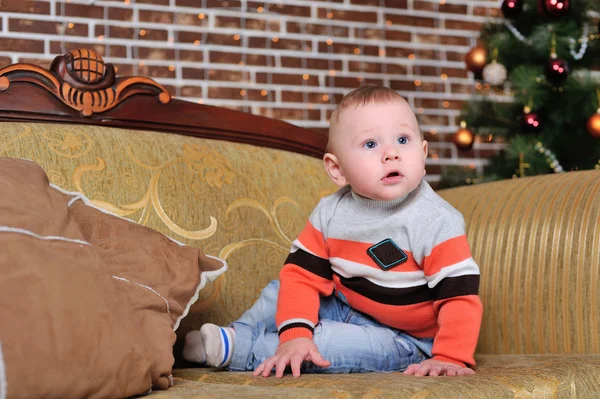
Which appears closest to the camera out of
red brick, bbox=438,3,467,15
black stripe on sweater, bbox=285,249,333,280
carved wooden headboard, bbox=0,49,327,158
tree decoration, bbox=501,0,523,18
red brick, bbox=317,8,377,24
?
black stripe on sweater, bbox=285,249,333,280

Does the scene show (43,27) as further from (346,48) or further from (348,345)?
(348,345)

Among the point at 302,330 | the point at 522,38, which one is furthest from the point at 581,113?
the point at 302,330

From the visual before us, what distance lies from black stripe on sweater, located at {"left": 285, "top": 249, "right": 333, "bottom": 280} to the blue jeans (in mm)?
85

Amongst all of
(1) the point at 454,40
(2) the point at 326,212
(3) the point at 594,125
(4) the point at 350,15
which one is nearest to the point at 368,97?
(2) the point at 326,212

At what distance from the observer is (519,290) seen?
5.08 ft

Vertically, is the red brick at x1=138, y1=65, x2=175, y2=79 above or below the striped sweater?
above

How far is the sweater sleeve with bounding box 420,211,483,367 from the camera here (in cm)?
125

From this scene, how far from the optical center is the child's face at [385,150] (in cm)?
134

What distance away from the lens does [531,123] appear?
9.29ft

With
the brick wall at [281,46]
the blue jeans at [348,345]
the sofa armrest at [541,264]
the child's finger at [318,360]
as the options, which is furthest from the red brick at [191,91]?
the child's finger at [318,360]

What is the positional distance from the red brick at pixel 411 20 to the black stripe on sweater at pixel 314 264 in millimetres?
2333

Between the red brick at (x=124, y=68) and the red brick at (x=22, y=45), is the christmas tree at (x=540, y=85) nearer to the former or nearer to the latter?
the red brick at (x=124, y=68)

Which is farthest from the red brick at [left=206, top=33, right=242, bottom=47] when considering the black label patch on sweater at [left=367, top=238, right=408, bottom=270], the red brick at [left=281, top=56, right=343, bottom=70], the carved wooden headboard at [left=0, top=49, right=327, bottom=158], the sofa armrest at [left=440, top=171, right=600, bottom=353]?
the black label patch on sweater at [left=367, top=238, right=408, bottom=270]

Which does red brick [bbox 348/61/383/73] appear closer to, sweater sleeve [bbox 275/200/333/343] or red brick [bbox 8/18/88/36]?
red brick [bbox 8/18/88/36]
